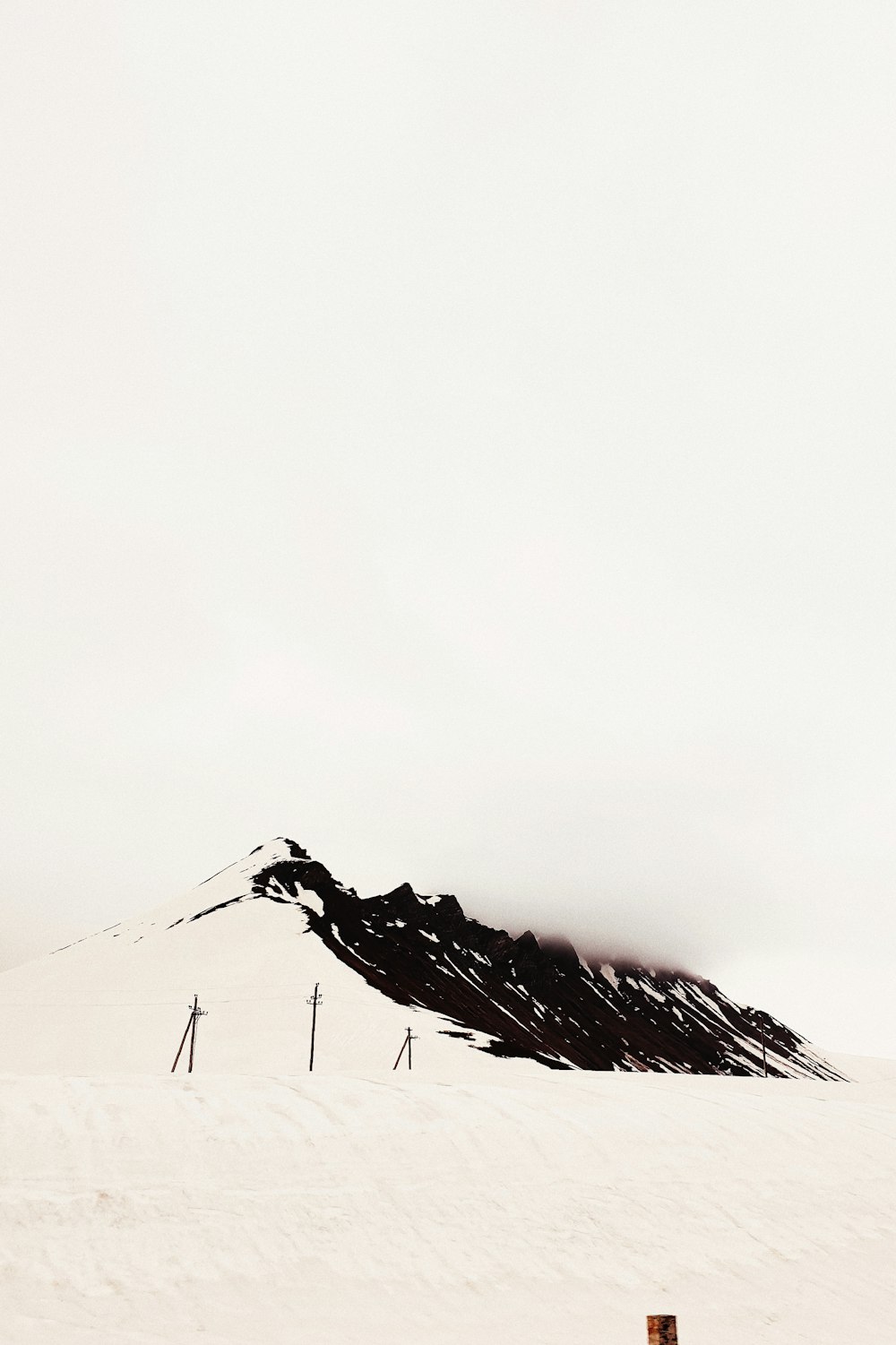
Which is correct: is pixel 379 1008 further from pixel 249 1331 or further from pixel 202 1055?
pixel 249 1331

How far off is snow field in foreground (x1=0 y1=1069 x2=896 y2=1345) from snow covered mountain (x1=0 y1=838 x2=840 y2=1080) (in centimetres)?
6219

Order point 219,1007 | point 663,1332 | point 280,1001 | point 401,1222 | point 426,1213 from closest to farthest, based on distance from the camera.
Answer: point 663,1332
point 401,1222
point 426,1213
point 219,1007
point 280,1001

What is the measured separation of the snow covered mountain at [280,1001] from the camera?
97.2 m

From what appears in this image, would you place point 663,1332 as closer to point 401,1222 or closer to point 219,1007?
point 401,1222

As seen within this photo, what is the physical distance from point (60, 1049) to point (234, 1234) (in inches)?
4091

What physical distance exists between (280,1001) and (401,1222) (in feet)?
337

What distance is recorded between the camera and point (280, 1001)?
11319 cm

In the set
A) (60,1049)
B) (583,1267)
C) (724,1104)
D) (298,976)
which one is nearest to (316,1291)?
(583,1267)

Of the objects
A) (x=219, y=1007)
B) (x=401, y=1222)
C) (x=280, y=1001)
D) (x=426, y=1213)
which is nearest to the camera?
(x=401, y=1222)

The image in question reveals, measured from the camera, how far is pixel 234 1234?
15.8 metres

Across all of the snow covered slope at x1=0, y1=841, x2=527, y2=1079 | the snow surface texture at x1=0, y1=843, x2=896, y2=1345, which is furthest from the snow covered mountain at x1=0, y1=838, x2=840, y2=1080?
the snow surface texture at x1=0, y1=843, x2=896, y2=1345

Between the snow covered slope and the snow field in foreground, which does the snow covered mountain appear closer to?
the snow covered slope

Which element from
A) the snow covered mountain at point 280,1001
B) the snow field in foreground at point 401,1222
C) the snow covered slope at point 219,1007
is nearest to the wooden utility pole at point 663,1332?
the snow field in foreground at point 401,1222

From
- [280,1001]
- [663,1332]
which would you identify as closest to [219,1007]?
[280,1001]
